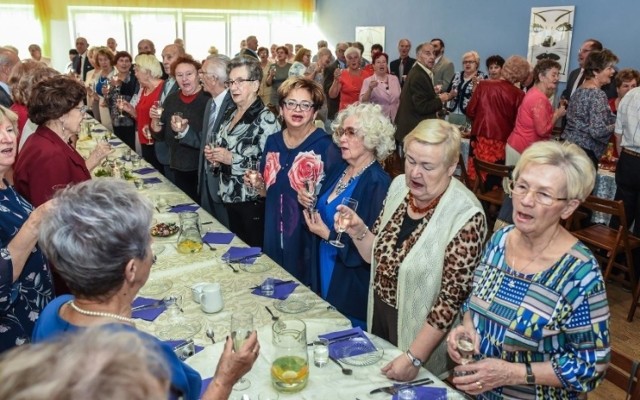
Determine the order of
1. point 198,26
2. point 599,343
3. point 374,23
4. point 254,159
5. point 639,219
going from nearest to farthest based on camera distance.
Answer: point 599,343
point 254,159
point 639,219
point 374,23
point 198,26

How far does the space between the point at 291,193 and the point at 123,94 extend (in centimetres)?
437

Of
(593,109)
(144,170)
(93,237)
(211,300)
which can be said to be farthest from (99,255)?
(593,109)

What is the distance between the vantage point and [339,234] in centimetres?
247

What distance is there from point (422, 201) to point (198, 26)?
1420cm

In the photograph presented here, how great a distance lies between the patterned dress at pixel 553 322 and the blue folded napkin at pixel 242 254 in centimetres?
124

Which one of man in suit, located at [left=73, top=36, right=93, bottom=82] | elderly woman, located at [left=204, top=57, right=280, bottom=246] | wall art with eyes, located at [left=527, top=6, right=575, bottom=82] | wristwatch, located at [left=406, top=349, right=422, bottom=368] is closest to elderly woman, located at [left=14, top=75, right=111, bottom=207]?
elderly woman, located at [left=204, top=57, right=280, bottom=246]

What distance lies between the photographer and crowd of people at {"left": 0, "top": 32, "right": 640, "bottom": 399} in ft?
4.50

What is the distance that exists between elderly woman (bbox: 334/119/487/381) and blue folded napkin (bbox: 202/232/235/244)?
33.9 inches

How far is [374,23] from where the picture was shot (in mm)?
13547

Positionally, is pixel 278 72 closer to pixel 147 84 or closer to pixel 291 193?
pixel 147 84

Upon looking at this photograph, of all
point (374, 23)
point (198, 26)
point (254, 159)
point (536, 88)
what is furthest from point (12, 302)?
point (198, 26)

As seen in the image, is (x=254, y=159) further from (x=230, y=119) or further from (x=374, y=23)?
(x=374, y=23)

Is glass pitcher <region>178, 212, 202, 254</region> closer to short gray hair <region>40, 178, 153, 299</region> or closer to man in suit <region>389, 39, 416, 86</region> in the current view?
short gray hair <region>40, 178, 153, 299</region>

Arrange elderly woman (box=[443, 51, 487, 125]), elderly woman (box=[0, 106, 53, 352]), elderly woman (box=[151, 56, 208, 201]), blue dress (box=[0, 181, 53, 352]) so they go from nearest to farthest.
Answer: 1. elderly woman (box=[0, 106, 53, 352])
2. blue dress (box=[0, 181, 53, 352])
3. elderly woman (box=[151, 56, 208, 201])
4. elderly woman (box=[443, 51, 487, 125])
